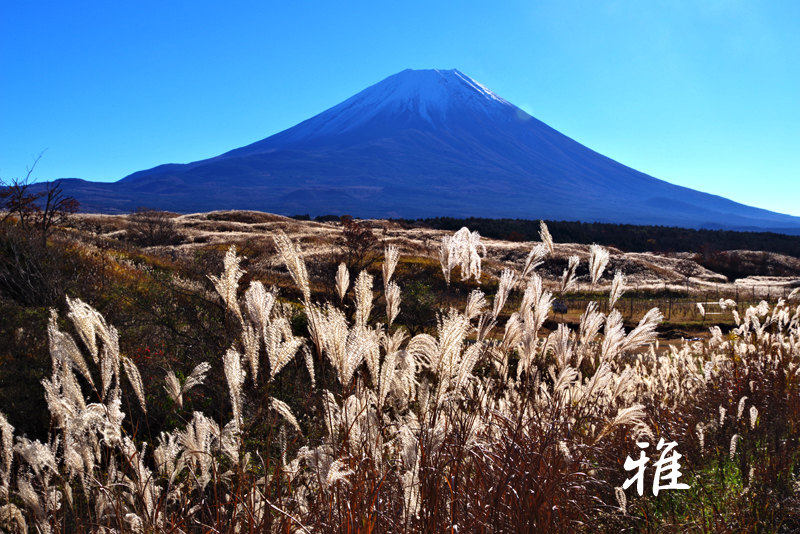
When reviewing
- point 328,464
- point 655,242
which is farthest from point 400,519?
point 655,242

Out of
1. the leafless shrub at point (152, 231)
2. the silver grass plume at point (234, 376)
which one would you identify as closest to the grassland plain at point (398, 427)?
the silver grass plume at point (234, 376)

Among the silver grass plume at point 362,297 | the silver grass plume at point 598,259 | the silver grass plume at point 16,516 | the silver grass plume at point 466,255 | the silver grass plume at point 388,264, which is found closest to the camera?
the silver grass plume at point 16,516

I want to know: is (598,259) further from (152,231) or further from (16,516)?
(152,231)

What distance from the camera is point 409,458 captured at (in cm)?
164

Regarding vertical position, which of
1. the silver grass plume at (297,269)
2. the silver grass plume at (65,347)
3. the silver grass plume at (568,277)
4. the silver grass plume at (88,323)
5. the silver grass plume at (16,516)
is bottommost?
the silver grass plume at (16,516)

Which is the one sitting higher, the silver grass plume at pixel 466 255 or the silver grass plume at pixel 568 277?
the silver grass plume at pixel 466 255

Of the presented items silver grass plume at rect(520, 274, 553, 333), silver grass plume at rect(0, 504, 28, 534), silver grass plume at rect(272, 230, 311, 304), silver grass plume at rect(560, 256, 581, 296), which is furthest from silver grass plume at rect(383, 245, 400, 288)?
silver grass plume at rect(0, 504, 28, 534)

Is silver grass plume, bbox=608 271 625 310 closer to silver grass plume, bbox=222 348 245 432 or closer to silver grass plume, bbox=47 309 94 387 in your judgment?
silver grass plume, bbox=222 348 245 432

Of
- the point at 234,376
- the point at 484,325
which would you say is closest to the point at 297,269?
the point at 234,376

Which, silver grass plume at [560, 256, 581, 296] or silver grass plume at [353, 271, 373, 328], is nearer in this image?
silver grass plume at [353, 271, 373, 328]

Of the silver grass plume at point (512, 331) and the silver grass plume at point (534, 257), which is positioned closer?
the silver grass plume at point (512, 331)

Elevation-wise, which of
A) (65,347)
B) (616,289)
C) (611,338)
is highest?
(616,289)

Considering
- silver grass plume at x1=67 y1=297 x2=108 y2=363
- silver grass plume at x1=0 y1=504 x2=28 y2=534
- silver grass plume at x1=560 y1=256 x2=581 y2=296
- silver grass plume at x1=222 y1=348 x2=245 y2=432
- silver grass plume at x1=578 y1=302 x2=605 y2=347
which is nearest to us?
silver grass plume at x1=222 y1=348 x2=245 y2=432

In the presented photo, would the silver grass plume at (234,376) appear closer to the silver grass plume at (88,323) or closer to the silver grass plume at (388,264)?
the silver grass plume at (88,323)
